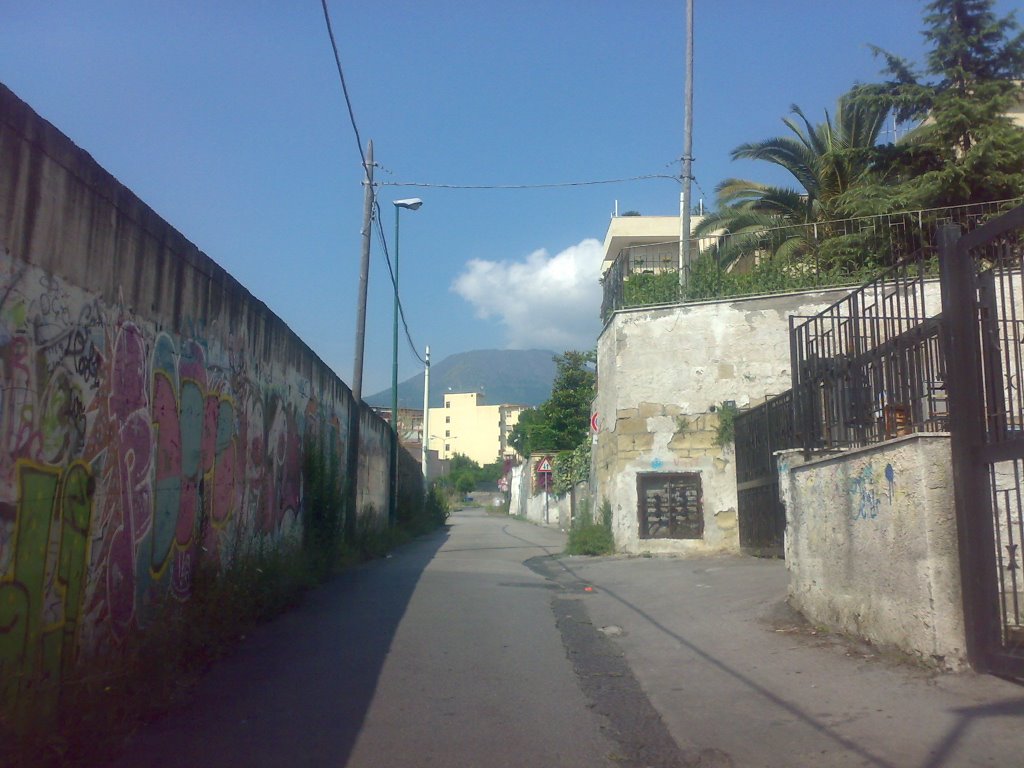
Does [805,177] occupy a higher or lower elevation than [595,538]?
higher

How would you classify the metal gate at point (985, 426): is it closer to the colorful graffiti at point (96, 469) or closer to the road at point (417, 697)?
the road at point (417, 697)

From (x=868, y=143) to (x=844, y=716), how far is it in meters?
20.7

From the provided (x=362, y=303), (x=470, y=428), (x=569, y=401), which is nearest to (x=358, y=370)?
(x=362, y=303)

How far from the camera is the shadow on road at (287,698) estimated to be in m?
4.73

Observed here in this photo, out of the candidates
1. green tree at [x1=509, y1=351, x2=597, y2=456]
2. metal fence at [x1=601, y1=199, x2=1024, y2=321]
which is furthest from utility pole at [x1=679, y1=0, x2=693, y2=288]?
green tree at [x1=509, y1=351, x2=597, y2=456]

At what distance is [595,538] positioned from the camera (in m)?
16.8

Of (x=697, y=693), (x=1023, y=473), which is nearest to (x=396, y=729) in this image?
(x=697, y=693)

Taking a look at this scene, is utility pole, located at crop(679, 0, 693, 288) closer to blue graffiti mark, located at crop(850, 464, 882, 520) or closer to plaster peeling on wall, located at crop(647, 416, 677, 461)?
plaster peeling on wall, located at crop(647, 416, 677, 461)

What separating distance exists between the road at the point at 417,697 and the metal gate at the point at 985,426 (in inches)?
87.7

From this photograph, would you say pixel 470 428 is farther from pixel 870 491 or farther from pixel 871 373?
pixel 870 491

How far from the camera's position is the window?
15.8 metres

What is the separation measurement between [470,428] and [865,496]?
412 feet

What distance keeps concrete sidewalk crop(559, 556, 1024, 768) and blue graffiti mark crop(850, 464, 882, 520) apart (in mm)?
1005

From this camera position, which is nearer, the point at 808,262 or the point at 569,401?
the point at 808,262
